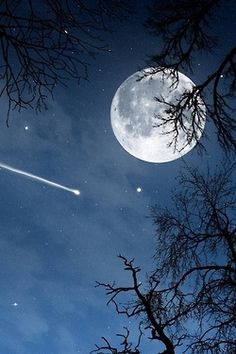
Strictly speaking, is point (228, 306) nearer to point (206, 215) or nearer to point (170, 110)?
point (206, 215)

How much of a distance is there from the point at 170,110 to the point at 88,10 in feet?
8.15

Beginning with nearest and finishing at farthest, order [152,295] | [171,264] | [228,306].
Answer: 1. [152,295]
2. [228,306]
3. [171,264]

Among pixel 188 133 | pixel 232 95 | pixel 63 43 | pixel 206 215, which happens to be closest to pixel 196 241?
pixel 206 215

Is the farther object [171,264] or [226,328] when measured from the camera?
[171,264]

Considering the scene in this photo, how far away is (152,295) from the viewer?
5.81 meters

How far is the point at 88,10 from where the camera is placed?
296cm

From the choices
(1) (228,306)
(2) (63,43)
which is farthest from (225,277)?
(2) (63,43)

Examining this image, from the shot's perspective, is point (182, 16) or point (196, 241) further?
point (196, 241)

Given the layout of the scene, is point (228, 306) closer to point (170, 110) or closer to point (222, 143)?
point (222, 143)

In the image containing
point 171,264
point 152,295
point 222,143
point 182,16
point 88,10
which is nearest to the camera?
point 88,10

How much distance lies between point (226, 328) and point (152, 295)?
7.61ft

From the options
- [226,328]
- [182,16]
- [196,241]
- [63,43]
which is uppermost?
[182,16]

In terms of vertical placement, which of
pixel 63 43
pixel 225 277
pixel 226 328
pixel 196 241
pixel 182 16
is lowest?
pixel 226 328

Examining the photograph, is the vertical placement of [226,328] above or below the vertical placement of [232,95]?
below
